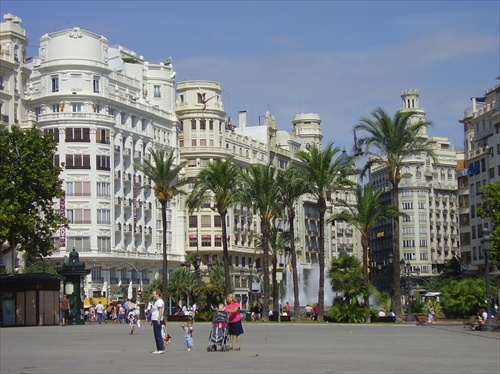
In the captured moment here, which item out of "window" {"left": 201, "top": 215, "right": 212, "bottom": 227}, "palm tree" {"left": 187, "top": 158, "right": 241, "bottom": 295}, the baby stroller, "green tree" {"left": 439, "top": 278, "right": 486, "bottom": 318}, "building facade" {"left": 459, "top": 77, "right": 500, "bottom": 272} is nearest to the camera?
the baby stroller

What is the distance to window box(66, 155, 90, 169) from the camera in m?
97.6

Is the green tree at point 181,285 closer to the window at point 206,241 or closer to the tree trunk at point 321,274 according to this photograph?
the window at point 206,241

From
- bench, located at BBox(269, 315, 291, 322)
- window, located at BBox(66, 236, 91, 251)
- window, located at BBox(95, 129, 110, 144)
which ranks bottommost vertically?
bench, located at BBox(269, 315, 291, 322)

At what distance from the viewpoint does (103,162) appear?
325 feet

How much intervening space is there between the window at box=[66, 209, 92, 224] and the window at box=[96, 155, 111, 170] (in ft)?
15.0

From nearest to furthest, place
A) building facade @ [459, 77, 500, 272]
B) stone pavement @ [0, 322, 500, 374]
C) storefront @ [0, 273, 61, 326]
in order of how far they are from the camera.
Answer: stone pavement @ [0, 322, 500, 374]
storefront @ [0, 273, 61, 326]
building facade @ [459, 77, 500, 272]

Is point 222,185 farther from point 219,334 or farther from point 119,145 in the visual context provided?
point 219,334

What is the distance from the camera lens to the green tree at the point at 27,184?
199 feet

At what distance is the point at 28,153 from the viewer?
61688 millimetres

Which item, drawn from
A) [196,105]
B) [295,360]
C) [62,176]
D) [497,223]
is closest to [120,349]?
[295,360]

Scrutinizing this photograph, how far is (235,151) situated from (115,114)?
29.5 m

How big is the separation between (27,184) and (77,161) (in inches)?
1415

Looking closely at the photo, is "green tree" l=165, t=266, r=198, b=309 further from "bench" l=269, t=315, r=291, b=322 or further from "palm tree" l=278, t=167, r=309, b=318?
"bench" l=269, t=315, r=291, b=322

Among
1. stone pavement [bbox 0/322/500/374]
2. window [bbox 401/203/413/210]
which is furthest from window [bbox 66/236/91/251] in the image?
window [bbox 401/203/413/210]
